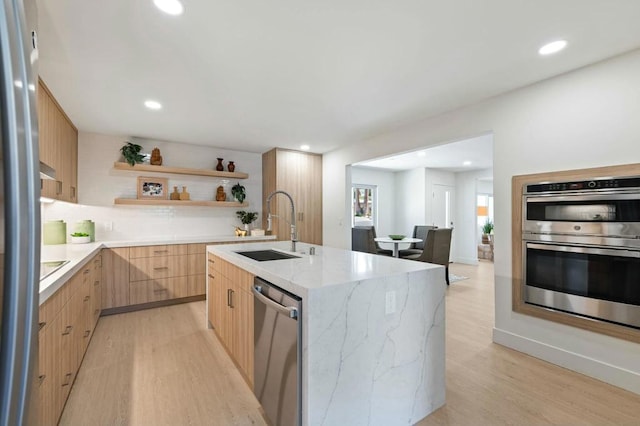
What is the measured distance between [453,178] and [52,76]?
7839 mm

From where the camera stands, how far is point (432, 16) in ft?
5.80

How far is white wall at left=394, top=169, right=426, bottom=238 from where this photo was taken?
284 inches

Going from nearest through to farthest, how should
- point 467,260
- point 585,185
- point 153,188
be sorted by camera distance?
point 585,185
point 153,188
point 467,260

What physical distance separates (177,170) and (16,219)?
440 cm

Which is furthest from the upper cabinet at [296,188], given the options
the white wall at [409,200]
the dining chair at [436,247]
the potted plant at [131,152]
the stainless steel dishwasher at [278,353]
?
the stainless steel dishwasher at [278,353]

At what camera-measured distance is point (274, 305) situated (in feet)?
5.15

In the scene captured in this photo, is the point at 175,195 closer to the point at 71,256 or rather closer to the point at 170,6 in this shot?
the point at 71,256

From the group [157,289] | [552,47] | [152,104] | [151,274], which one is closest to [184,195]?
[151,274]

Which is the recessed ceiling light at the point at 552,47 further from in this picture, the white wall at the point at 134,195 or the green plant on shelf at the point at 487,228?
the green plant on shelf at the point at 487,228

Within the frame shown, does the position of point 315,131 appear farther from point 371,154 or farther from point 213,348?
point 213,348

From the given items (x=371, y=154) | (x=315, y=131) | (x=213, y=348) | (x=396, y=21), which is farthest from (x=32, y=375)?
(x=371, y=154)

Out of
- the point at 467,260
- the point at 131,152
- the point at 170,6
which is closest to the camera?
the point at 170,6

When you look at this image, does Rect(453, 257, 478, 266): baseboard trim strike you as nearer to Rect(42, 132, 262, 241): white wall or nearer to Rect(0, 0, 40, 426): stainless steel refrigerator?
Rect(42, 132, 262, 241): white wall

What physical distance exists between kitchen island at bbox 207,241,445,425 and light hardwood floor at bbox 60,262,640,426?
34cm
